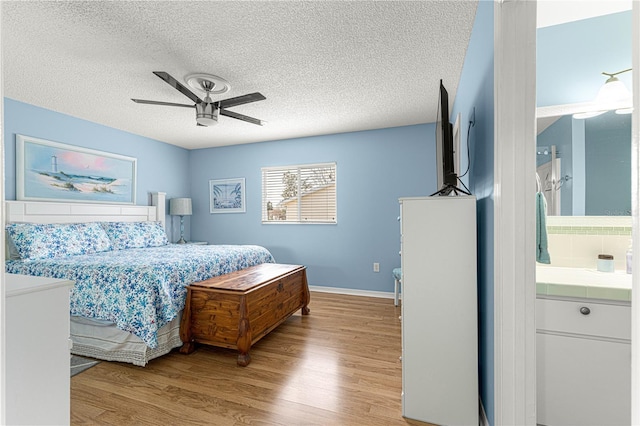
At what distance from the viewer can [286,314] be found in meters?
3.16

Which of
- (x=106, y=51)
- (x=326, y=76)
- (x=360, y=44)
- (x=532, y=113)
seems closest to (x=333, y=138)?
(x=326, y=76)

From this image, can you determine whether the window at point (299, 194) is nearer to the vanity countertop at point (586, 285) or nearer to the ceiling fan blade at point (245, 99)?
the ceiling fan blade at point (245, 99)

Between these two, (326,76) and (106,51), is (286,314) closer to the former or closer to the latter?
(326,76)

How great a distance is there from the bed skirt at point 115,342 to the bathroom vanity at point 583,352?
2.47m

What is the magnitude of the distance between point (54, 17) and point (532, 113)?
271 cm

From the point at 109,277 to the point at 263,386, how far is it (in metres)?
1.46

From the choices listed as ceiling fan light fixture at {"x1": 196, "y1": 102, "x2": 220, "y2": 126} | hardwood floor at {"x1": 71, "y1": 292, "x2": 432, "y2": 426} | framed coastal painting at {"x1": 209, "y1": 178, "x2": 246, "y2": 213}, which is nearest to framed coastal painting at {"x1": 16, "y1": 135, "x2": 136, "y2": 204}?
framed coastal painting at {"x1": 209, "y1": 178, "x2": 246, "y2": 213}

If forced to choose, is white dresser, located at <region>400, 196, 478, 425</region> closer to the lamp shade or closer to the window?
the window

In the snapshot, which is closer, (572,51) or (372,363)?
(572,51)

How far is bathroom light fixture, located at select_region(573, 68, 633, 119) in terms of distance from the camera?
174 cm

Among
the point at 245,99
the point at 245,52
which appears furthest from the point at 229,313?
the point at 245,52

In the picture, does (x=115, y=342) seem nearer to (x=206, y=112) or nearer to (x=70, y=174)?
(x=206, y=112)

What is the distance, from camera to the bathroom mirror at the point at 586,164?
1753mm

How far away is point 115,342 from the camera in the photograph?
2410mm
